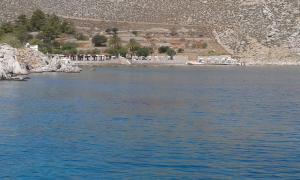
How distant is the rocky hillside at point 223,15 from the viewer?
128 meters

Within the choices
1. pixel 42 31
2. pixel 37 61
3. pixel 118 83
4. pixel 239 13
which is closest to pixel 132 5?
pixel 239 13

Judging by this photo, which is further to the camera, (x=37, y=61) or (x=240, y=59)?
(x=240, y=59)

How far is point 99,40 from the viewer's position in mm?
118938

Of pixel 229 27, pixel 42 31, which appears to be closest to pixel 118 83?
pixel 42 31

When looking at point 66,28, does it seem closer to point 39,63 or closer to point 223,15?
point 223,15

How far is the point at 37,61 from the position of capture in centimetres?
8531

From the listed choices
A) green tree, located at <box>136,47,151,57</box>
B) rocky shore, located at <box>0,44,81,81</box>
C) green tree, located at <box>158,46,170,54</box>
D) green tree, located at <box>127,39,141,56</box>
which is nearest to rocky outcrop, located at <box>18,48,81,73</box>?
rocky shore, located at <box>0,44,81,81</box>

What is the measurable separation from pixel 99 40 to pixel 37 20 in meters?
11.3

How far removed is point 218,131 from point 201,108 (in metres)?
9.80

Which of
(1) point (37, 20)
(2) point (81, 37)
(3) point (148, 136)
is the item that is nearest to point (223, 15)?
(2) point (81, 37)

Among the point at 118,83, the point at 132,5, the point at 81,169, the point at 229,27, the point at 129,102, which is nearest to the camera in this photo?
the point at 81,169

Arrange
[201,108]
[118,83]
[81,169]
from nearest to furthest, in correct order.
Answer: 1. [81,169]
2. [201,108]
3. [118,83]

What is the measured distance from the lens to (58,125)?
32.3 metres

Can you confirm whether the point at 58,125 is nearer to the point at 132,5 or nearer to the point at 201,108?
the point at 201,108
